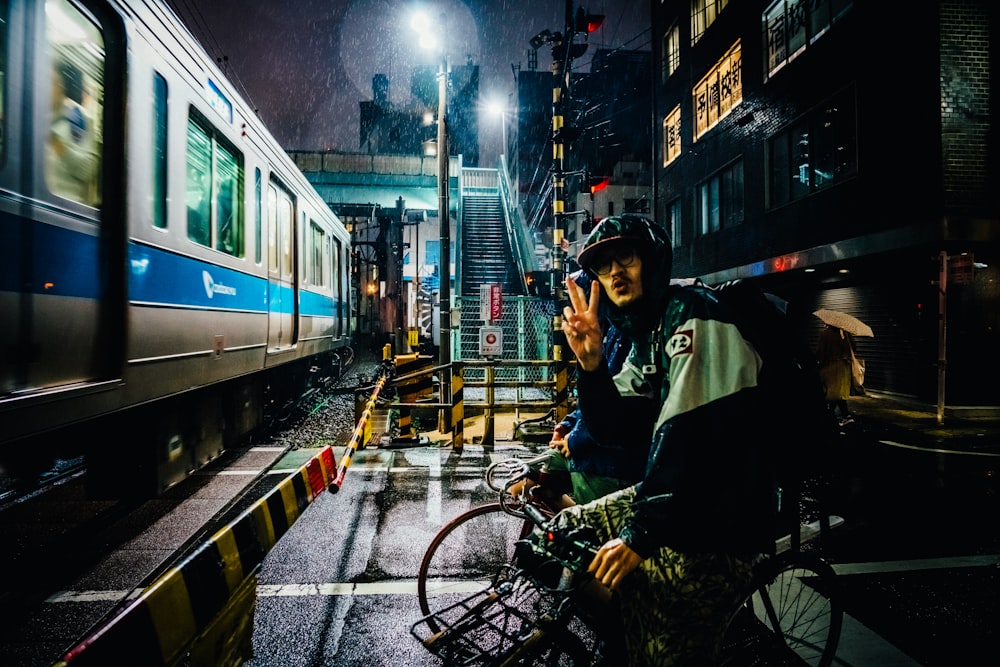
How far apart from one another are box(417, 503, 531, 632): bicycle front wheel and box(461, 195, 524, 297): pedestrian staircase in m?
14.5

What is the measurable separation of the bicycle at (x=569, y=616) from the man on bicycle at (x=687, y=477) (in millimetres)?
178

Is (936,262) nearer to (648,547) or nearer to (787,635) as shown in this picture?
(787,635)

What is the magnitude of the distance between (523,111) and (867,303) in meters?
44.8

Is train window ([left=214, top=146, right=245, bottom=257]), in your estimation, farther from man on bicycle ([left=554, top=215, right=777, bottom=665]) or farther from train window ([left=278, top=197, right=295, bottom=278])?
man on bicycle ([left=554, top=215, right=777, bottom=665])

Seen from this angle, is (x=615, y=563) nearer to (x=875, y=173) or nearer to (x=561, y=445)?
(x=561, y=445)

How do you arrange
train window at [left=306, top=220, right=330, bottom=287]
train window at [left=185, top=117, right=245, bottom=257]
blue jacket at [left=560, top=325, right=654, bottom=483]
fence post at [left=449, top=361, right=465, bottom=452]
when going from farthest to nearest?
1. train window at [left=306, top=220, right=330, bottom=287]
2. fence post at [left=449, top=361, right=465, bottom=452]
3. train window at [left=185, top=117, right=245, bottom=257]
4. blue jacket at [left=560, top=325, right=654, bottom=483]

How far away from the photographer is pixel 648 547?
4.88ft

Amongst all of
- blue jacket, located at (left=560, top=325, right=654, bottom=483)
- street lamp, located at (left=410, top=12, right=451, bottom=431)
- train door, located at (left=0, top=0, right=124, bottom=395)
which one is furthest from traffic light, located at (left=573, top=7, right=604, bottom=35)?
blue jacket, located at (left=560, top=325, right=654, bottom=483)

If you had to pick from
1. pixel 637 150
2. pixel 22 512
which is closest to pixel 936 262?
pixel 22 512

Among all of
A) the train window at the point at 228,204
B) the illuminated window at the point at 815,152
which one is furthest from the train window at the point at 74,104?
the illuminated window at the point at 815,152

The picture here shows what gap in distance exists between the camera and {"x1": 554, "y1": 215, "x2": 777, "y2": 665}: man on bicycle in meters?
1.49

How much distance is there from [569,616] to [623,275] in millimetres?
1206

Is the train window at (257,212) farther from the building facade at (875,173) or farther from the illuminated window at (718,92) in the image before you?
the illuminated window at (718,92)

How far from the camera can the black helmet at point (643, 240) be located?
6.26 feet
